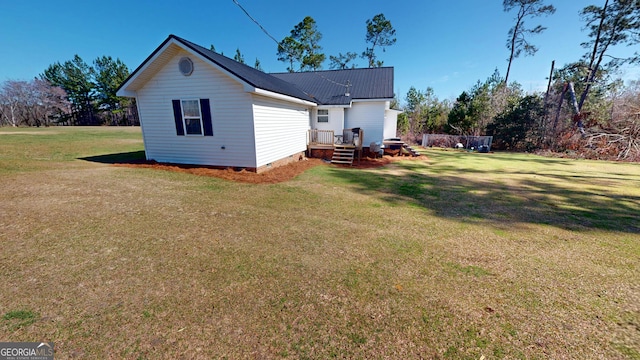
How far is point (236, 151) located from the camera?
845 centimetres

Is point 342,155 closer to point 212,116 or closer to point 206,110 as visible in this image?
point 212,116

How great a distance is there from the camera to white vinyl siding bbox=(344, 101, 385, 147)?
13930 millimetres

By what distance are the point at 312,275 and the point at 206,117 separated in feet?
24.9

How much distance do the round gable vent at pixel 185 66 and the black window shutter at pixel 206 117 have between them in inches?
41.3

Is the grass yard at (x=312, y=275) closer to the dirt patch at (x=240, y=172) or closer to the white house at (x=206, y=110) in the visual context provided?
the dirt patch at (x=240, y=172)

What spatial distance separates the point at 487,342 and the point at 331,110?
525 inches

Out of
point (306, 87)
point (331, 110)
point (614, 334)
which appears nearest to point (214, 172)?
point (331, 110)

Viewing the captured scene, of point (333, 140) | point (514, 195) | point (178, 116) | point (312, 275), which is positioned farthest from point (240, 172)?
Answer: point (514, 195)

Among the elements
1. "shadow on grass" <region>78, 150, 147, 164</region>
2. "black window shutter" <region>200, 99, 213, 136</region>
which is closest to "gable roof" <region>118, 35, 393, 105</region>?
"black window shutter" <region>200, 99, 213, 136</region>

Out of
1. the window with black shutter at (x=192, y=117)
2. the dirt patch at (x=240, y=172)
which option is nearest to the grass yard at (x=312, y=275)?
the dirt patch at (x=240, y=172)

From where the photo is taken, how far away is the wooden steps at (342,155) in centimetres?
1158

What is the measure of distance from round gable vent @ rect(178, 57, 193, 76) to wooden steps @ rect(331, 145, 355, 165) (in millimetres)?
7014

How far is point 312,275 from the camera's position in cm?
297

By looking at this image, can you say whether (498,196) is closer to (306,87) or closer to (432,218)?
(432,218)
